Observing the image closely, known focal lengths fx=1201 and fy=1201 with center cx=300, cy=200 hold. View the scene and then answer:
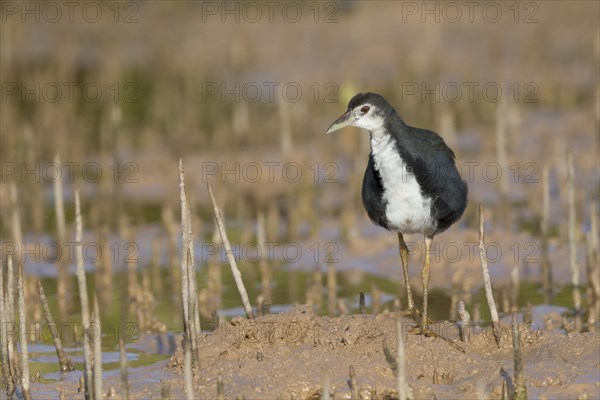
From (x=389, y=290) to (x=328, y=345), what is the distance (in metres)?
3.61

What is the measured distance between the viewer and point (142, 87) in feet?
71.8

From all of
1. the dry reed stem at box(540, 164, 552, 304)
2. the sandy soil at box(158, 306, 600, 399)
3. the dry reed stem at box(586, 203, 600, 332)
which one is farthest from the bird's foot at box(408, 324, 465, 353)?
the dry reed stem at box(540, 164, 552, 304)

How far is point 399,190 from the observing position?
8.73 m

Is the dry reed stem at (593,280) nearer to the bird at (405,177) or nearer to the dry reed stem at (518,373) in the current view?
the bird at (405,177)

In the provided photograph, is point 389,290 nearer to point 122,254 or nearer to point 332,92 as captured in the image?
point 122,254

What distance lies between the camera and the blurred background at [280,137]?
12.3m

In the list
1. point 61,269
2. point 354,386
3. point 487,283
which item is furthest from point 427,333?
point 61,269

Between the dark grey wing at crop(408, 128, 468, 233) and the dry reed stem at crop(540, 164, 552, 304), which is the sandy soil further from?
the dry reed stem at crop(540, 164, 552, 304)

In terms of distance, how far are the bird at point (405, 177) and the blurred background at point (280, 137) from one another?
2064 mm

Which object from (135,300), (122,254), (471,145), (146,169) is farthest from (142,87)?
(135,300)

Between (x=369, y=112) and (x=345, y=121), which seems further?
(x=345, y=121)

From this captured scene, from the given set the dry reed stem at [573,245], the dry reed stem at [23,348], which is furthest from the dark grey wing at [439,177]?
the dry reed stem at [23,348]

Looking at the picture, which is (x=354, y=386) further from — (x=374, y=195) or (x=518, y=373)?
(x=374, y=195)

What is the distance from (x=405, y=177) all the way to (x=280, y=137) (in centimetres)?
928
